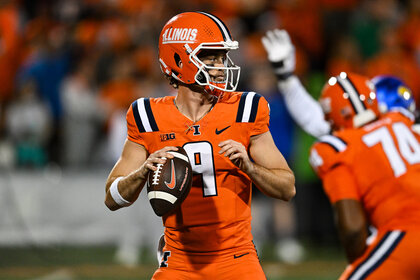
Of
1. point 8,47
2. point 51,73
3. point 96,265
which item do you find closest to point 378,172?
point 96,265

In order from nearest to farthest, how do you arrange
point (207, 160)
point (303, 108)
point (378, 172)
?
point (207, 160)
point (378, 172)
point (303, 108)

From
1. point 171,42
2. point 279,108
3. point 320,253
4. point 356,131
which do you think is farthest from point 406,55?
point 171,42

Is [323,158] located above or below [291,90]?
below

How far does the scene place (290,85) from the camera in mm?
4988

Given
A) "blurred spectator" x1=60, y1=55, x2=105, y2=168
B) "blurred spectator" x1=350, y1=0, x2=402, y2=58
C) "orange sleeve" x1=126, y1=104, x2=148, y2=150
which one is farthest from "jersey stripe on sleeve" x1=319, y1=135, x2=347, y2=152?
"blurred spectator" x1=350, y1=0, x2=402, y2=58

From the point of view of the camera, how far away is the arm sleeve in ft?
16.0

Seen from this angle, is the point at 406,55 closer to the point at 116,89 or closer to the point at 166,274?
the point at 116,89

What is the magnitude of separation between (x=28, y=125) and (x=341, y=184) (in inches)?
238

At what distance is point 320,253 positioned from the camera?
843 centimetres

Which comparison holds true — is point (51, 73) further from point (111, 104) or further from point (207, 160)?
point (207, 160)

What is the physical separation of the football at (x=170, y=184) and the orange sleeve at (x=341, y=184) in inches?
35.4

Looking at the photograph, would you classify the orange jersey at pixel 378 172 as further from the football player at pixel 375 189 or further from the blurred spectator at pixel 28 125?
the blurred spectator at pixel 28 125

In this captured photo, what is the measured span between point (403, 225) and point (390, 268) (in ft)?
0.76

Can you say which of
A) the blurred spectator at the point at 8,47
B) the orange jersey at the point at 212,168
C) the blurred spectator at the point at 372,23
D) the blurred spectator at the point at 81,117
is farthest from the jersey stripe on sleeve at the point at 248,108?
the blurred spectator at the point at 8,47
